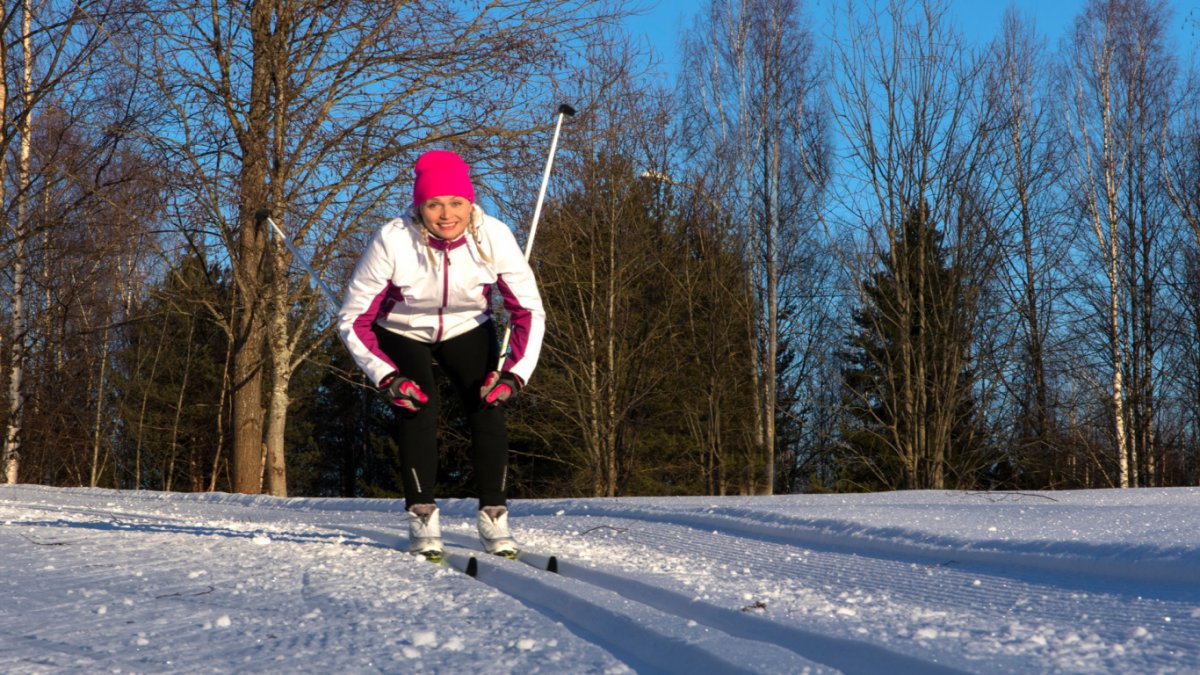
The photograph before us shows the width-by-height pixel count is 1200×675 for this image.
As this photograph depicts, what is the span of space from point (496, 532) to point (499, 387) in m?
0.50

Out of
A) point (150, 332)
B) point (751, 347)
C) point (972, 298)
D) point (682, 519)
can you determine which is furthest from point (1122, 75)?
point (150, 332)

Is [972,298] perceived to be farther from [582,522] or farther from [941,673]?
[941,673]

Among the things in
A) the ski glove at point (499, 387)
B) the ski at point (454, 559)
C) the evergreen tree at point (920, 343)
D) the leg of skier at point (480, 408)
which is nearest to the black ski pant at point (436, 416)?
the leg of skier at point (480, 408)

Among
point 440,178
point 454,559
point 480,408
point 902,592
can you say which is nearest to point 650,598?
point 902,592

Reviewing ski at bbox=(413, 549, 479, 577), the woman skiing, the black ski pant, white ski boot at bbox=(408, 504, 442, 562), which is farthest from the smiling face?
ski at bbox=(413, 549, 479, 577)

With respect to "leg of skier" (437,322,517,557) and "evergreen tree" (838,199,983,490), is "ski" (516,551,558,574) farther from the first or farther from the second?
"evergreen tree" (838,199,983,490)

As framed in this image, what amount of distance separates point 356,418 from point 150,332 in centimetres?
1115

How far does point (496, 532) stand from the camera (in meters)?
3.60

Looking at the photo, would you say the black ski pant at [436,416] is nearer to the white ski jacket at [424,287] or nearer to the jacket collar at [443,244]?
the white ski jacket at [424,287]

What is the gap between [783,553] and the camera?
3.62 metres

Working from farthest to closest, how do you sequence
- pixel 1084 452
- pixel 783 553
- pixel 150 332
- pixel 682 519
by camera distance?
pixel 150 332 < pixel 1084 452 < pixel 682 519 < pixel 783 553

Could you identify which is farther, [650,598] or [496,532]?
[496,532]

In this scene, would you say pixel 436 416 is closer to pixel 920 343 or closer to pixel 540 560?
pixel 540 560

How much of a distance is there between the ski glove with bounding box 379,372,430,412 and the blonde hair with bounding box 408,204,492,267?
0.42m
